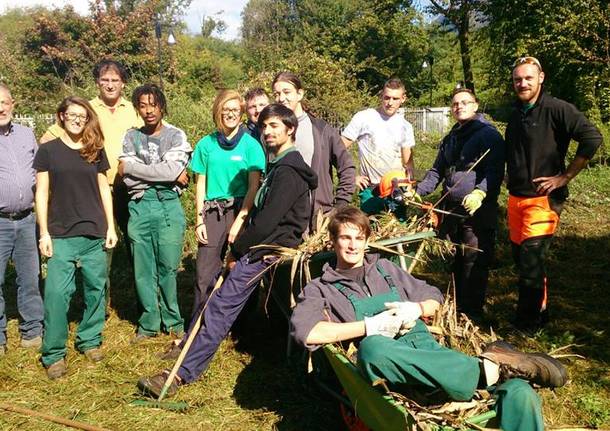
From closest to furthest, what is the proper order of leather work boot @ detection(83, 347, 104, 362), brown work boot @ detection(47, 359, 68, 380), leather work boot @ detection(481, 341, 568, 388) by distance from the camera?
1. leather work boot @ detection(481, 341, 568, 388)
2. brown work boot @ detection(47, 359, 68, 380)
3. leather work boot @ detection(83, 347, 104, 362)

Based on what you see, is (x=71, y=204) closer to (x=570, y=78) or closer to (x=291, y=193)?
(x=291, y=193)

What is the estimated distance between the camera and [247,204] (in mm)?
3957

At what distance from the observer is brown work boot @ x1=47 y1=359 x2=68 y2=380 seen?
3.88m

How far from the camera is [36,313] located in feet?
14.5

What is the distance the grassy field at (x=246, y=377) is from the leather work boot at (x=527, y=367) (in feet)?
2.89

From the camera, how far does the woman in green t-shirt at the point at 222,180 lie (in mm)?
3975

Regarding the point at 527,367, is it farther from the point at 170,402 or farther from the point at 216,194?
the point at 216,194

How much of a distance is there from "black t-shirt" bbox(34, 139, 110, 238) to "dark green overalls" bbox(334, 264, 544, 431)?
2423 mm

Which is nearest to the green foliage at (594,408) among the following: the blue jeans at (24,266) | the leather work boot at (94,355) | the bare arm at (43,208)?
the leather work boot at (94,355)

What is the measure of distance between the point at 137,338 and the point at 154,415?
122 centimetres

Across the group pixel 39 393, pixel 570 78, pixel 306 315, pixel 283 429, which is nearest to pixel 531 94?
pixel 306 315

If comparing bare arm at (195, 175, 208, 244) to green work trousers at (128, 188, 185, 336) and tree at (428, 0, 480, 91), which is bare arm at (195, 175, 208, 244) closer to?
green work trousers at (128, 188, 185, 336)

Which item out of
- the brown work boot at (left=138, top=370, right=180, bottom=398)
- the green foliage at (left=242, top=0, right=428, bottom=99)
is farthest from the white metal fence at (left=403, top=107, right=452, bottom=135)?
the brown work boot at (left=138, top=370, right=180, bottom=398)

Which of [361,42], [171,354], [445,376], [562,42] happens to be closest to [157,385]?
[171,354]
